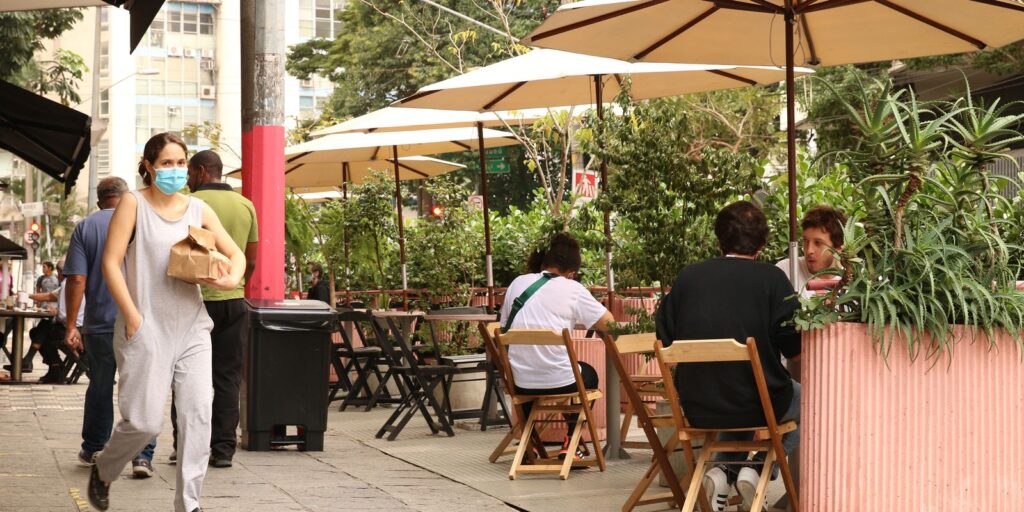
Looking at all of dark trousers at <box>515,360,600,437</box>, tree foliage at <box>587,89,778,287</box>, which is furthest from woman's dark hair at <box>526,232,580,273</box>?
dark trousers at <box>515,360,600,437</box>

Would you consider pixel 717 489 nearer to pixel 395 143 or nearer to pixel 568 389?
pixel 568 389

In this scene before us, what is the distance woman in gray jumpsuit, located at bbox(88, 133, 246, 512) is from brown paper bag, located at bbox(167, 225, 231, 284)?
0.06m

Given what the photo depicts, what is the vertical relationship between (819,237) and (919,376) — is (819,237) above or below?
above

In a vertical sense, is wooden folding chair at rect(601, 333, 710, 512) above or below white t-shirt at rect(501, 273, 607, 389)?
below

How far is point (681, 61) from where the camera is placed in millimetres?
8336

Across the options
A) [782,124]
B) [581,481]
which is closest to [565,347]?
[581,481]

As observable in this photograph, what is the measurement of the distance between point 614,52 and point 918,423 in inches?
135

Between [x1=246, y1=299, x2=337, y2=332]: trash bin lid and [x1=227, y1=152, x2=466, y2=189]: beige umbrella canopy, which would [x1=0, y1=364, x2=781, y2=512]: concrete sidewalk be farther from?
[x1=227, y1=152, x2=466, y2=189]: beige umbrella canopy

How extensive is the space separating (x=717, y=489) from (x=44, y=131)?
10.3 m

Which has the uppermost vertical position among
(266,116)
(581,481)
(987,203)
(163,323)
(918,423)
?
(266,116)

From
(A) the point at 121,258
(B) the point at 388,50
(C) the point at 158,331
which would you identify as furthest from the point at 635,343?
(B) the point at 388,50

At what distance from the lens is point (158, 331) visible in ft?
19.6

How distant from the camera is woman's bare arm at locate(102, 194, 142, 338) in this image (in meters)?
5.84

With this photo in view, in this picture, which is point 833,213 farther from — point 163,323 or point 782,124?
point 782,124
